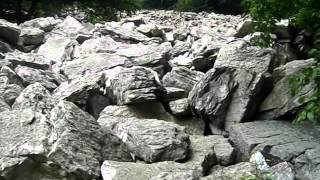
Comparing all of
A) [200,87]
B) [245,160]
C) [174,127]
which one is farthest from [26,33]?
[245,160]

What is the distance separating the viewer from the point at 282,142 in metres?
Answer: 7.05

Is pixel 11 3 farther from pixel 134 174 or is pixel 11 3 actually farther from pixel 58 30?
pixel 134 174

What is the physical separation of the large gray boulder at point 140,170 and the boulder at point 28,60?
456 centimetres

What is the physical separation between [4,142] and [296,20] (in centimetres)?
461

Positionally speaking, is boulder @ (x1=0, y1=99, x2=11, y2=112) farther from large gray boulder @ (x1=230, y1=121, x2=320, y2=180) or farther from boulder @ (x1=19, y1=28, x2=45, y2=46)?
boulder @ (x1=19, y1=28, x2=45, y2=46)

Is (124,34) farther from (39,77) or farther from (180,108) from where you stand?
(180,108)

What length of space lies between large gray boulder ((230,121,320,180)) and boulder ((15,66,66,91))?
11.7 feet

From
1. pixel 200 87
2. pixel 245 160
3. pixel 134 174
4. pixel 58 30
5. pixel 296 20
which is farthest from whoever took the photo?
pixel 58 30

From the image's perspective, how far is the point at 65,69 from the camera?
1035 cm

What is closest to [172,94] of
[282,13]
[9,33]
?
[282,13]

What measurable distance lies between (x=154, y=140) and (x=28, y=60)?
174 inches

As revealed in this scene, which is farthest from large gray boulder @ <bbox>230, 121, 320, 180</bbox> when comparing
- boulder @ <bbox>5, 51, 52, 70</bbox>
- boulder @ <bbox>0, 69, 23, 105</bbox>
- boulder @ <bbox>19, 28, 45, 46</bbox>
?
boulder @ <bbox>19, 28, 45, 46</bbox>

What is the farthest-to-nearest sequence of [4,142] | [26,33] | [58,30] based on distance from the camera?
[58,30] < [26,33] < [4,142]

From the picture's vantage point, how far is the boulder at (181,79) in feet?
30.0
